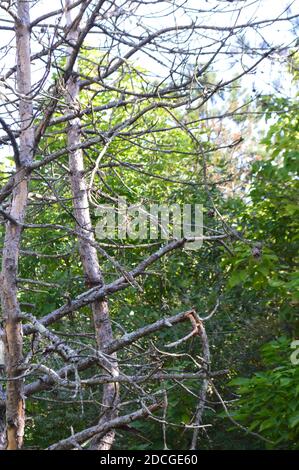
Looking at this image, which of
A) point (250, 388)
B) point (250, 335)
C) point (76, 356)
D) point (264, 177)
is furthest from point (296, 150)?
point (76, 356)

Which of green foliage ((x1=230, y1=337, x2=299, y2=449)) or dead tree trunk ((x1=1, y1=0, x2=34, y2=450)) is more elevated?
dead tree trunk ((x1=1, y1=0, x2=34, y2=450))

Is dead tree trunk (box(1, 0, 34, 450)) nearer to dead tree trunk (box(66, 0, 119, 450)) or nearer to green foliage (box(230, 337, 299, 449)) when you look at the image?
dead tree trunk (box(66, 0, 119, 450))

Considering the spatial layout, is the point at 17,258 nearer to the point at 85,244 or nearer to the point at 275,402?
the point at 85,244

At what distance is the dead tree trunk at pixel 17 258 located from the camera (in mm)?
3887

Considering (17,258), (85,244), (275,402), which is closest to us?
(17,258)

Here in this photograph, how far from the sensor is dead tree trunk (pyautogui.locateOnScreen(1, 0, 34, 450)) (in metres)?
3.89

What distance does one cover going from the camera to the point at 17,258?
4.12 m

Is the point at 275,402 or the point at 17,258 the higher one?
the point at 17,258

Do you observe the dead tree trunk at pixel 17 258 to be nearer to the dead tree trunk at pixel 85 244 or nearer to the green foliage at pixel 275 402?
the dead tree trunk at pixel 85 244

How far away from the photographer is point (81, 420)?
6465 mm

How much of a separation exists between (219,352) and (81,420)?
1.32 metres

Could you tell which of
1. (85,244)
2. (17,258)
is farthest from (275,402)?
(17,258)
